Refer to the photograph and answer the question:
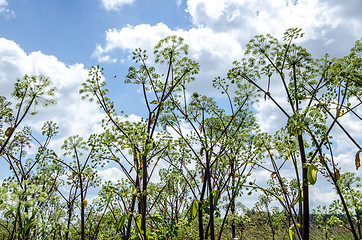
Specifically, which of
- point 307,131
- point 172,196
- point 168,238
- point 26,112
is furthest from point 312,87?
point 172,196

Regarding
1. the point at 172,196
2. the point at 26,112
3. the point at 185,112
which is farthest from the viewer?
the point at 172,196

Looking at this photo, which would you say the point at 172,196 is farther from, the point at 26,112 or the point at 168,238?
the point at 26,112

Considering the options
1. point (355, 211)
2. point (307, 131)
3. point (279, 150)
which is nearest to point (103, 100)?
point (279, 150)

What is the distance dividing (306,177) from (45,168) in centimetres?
774

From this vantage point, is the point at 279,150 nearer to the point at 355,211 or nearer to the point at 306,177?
the point at 306,177

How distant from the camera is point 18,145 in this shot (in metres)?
8.70

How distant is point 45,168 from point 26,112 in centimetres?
438

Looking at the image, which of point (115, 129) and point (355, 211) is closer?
point (115, 129)

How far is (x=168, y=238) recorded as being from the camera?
22.9 feet

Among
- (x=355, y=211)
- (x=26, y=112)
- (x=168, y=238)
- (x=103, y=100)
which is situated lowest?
(x=168, y=238)

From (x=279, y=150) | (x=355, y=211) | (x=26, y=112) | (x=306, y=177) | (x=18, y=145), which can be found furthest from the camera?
(x=18, y=145)

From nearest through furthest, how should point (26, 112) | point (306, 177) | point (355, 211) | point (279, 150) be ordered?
point (306, 177), point (279, 150), point (26, 112), point (355, 211)

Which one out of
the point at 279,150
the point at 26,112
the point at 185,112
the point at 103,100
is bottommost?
the point at 279,150

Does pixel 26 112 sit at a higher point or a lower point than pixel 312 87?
lower
